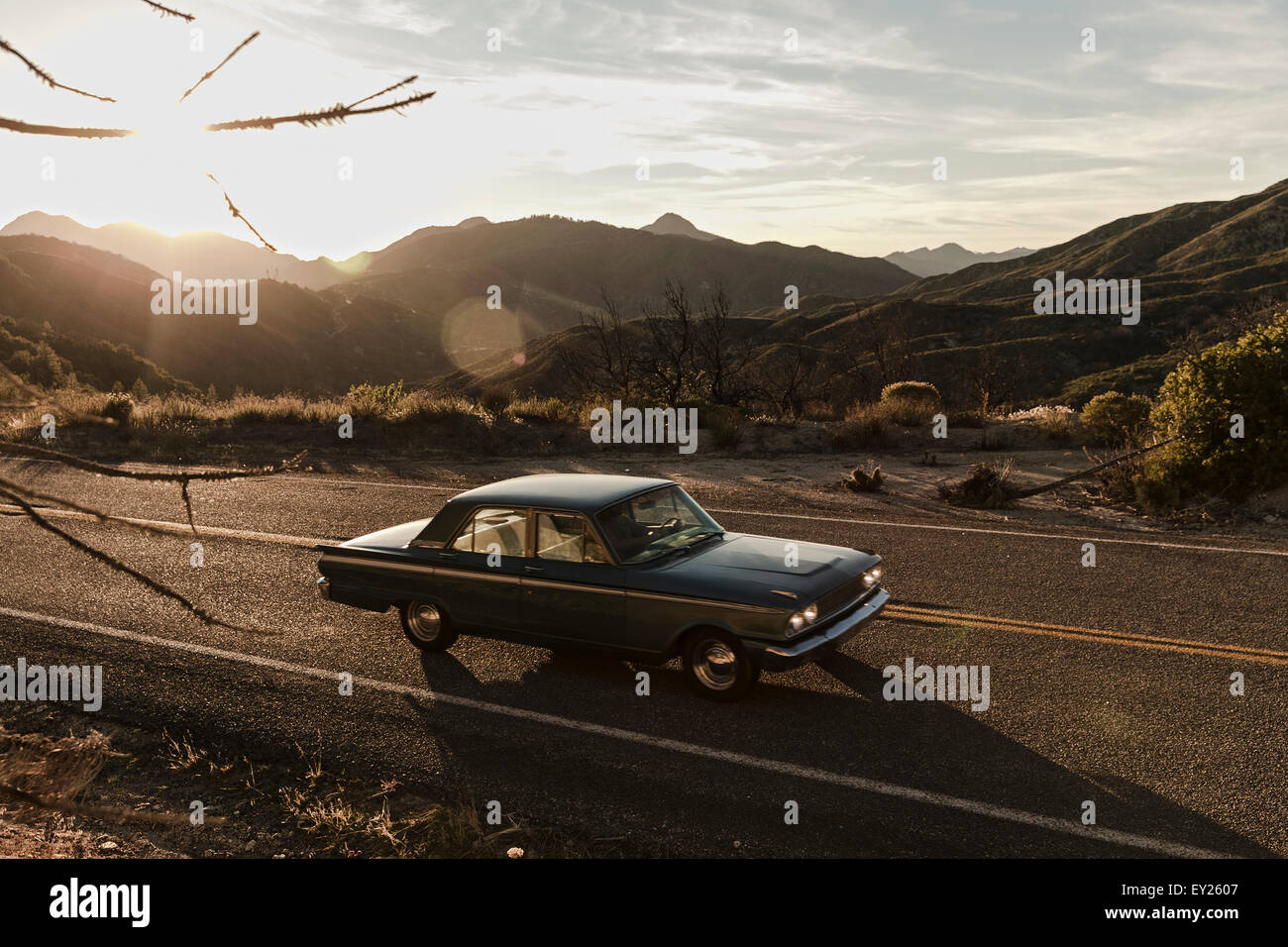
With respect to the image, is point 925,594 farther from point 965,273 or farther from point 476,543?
point 965,273

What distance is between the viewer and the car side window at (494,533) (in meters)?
7.20

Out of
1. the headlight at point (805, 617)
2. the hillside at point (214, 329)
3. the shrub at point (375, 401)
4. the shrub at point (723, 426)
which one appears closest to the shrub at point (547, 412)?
the shrub at point (375, 401)

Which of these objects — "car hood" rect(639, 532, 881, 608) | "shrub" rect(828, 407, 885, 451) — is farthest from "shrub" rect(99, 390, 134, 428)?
"car hood" rect(639, 532, 881, 608)

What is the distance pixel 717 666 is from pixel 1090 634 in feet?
11.8

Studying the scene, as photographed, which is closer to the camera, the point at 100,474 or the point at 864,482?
the point at 100,474

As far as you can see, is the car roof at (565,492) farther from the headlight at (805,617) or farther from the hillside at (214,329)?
the hillside at (214,329)

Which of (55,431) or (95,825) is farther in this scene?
(55,431)

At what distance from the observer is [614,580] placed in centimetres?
665

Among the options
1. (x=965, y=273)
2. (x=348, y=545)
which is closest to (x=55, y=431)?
(x=348, y=545)

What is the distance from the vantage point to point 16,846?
16.9 feet

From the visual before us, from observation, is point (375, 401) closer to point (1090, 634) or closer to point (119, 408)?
point (119, 408)

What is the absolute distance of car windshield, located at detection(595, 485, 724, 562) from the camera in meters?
6.89

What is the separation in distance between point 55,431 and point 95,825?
801 inches

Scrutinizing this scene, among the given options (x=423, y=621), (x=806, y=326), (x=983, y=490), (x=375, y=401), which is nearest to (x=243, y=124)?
(x=423, y=621)
